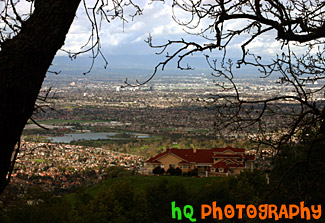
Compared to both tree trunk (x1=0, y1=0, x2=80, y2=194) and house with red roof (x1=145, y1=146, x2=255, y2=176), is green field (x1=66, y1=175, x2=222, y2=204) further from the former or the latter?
tree trunk (x1=0, y1=0, x2=80, y2=194)

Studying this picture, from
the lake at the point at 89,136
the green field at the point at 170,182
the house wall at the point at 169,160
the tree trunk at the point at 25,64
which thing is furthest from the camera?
the lake at the point at 89,136

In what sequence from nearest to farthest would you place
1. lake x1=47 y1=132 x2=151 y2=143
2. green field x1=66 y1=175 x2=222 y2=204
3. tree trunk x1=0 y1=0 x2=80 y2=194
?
tree trunk x1=0 y1=0 x2=80 y2=194, green field x1=66 y1=175 x2=222 y2=204, lake x1=47 y1=132 x2=151 y2=143

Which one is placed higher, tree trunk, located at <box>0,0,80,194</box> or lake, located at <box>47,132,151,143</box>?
tree trunk, located at <box>0,0,80,194</box>

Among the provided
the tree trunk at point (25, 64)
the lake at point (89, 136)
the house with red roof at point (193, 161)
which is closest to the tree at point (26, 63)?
the tree trunk at point (25, 64)

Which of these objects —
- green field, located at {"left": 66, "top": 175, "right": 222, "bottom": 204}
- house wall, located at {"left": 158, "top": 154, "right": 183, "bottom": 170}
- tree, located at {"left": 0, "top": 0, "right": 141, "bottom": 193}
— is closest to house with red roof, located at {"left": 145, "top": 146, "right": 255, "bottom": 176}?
house wall, located at {"left": 158, "top": 154, "right": 183, "bottom": 170}

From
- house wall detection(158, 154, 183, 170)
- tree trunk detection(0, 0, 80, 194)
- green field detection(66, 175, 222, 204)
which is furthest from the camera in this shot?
house wall detection(158, 154, 183, 170)

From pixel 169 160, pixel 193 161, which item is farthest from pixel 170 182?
pixel 169 160

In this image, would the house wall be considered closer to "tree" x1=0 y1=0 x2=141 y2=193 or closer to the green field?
the green field

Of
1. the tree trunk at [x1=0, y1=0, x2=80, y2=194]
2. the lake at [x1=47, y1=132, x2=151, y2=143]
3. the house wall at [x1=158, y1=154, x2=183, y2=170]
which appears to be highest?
the tree trunk at [x1=0, y1=0, x2=80, y2=194]

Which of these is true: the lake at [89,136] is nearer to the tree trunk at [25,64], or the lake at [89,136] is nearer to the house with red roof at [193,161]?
the house with red roof at [193,161]

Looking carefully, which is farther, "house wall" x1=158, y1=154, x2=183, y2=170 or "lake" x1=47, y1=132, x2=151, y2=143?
"lake" x1=47, y1=132, x2=151, y2=143
